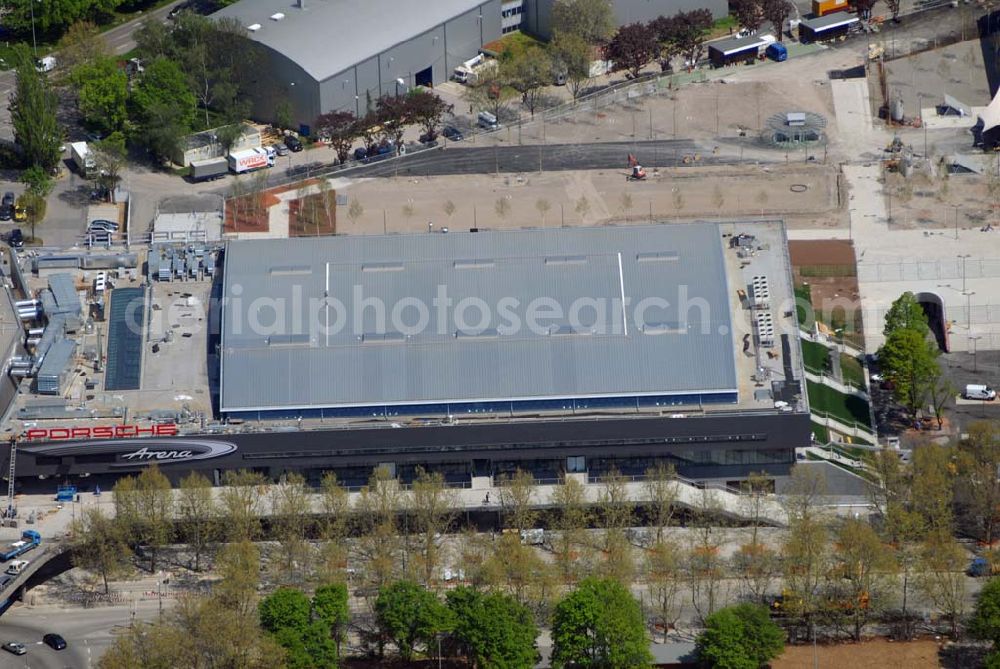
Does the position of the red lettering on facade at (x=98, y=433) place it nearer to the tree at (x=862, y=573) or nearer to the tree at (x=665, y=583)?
the tree at (x=665, y=583)

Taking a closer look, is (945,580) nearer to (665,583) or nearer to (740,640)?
(740,640)

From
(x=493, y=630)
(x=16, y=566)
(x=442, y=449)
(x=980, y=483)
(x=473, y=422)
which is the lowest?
(x=493, y=630)

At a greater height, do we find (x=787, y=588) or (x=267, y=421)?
(x=267, y=421)

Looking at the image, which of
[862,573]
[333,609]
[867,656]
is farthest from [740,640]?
[333,609]

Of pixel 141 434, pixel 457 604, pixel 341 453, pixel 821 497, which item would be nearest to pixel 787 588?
pixel 821 497

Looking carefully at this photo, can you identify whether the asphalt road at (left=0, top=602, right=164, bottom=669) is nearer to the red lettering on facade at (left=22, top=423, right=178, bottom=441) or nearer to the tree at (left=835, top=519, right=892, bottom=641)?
the red lettering on facade at (left=22, top=423, right=178, bottom=441)

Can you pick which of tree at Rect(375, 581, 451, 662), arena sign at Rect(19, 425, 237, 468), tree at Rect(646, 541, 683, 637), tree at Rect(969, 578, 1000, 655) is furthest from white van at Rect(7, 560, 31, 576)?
tree at Rect(969, 578, 1000, 655)

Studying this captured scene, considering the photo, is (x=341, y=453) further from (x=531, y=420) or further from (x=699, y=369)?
(x=699, y=369)
